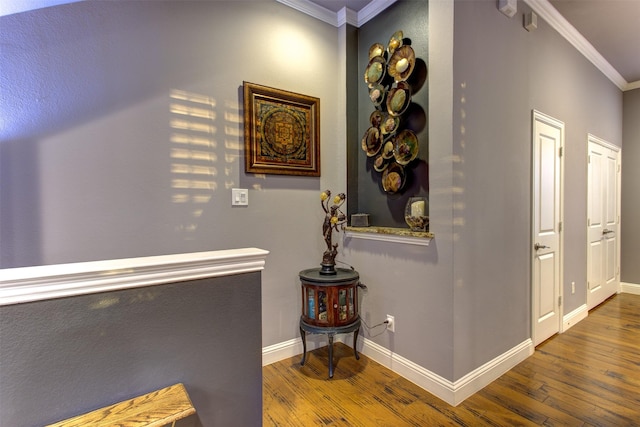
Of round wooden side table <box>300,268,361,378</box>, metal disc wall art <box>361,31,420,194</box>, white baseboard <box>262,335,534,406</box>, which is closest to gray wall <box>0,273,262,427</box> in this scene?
round wooden side table <box>300,268,361,378</box>

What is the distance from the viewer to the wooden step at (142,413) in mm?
943

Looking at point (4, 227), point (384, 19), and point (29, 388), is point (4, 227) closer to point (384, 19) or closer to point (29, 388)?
point (29, 388)

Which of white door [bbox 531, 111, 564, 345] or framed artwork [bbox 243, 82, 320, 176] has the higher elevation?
framed artwork [bbox 243, 82, 320, 176]

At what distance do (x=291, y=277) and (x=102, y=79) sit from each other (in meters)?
1.80

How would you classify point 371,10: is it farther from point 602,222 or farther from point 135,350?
point 602,222

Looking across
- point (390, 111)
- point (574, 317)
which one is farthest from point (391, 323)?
point (574, 317)

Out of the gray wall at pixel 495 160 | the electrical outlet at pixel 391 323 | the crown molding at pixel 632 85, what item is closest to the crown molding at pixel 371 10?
the gray wall at pixel 495 160

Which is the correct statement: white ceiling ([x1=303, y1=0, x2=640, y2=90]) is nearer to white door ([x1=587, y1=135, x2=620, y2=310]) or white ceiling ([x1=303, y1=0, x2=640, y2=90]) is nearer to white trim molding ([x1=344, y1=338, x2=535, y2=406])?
white door ([x1=587, y1=135, x2=620, y2=310])

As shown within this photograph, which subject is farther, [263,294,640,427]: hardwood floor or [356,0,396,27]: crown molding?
[356,0,396,27]: crown molding

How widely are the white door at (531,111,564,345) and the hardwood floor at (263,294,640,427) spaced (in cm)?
28

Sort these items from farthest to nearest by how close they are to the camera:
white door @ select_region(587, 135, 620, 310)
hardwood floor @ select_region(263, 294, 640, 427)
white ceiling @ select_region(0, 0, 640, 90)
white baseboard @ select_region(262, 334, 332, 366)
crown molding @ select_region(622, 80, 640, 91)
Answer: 1. crown molding @ select_region(622, 80, 640, 91)
2. white door @ select_region(587, 135, 620, 310)
3. white ceiling @ select_region(0, 0, 640, 90)
4. white baseboard @ select_region(262, 334, 332, 366)
5. hardwood floor @ select_region(263, 294, 640, 427)

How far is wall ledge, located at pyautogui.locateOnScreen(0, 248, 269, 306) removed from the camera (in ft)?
2.96

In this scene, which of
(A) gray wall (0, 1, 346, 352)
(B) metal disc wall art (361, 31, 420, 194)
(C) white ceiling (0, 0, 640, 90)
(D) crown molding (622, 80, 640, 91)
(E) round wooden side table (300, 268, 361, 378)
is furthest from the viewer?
(D) crown molding (622, 80, 640, 91)

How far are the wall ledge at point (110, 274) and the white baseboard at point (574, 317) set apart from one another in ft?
10.5
